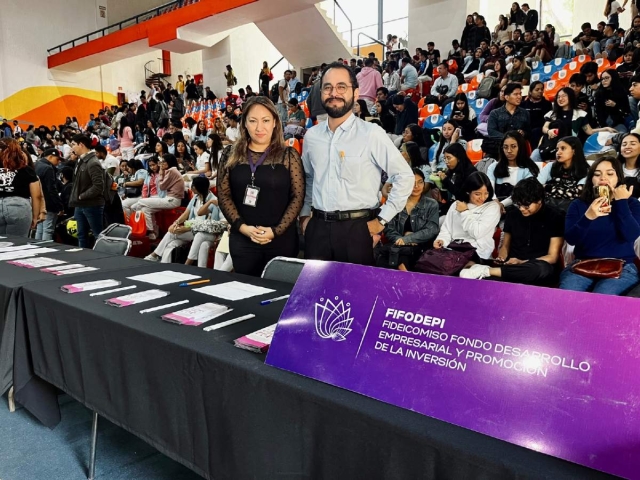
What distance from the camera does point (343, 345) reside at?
32.7 inches

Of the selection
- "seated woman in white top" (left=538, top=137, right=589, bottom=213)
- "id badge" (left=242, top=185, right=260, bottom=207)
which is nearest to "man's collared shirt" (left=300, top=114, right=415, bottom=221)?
"id badge" (left=242, top=185, right=260, bottom=207)

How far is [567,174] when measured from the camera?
316 centimetres

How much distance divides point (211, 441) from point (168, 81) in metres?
18.8

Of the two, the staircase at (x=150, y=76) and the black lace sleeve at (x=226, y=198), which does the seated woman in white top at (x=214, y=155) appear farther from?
the staircase at (x=150, y=76)

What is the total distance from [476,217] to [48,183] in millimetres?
4666

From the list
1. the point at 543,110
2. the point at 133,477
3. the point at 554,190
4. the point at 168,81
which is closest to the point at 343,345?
the point at 133,477

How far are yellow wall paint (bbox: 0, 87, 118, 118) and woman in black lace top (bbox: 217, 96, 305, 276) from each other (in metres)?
16.0

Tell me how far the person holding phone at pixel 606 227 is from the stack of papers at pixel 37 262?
2559 mm

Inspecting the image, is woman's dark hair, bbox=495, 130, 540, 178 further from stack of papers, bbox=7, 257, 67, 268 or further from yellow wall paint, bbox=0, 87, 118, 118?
yellow wall paint, bbox=0, 87, 118, 118

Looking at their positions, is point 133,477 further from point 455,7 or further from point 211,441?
point 455,7

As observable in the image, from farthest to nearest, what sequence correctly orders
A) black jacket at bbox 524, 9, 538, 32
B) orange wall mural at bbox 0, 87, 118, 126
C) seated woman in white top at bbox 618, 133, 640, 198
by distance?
orange wall mural at bbox 0, 87, 118, 126, black jacket at bbox 524, 9, 538, 32, seated woman in white top at bbox 618, 133, 640, 198

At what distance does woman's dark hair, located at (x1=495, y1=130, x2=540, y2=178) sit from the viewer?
3.54 m

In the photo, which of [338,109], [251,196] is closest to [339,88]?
[338,109]

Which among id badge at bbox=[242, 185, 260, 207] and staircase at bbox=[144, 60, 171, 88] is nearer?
id badge at bbox=[242, 185, 260, 207]
